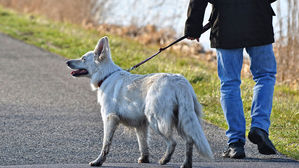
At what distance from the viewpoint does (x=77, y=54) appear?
1250 centimetres

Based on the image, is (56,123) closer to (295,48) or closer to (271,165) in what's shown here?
(271,165)

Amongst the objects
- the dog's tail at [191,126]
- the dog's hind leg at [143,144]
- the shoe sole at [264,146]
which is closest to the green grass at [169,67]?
the shoe sole at [264,146]

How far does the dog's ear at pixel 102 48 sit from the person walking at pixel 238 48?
852 millimetres

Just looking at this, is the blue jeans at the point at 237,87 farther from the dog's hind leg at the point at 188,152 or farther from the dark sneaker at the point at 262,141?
the dog's hind leg at the point at 188,152

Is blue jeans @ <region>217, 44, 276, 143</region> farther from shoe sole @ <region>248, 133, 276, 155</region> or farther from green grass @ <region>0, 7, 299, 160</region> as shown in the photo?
green grass @ <region>0, 7, 299, 160</region>

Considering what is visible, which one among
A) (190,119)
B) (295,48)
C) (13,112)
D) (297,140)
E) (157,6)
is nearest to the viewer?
(190,119)

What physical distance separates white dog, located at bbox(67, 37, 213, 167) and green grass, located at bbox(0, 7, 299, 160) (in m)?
1.46

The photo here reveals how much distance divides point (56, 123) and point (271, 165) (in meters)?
3.02

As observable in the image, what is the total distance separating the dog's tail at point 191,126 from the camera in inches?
199

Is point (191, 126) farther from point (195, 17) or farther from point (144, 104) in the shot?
point (195, 17)

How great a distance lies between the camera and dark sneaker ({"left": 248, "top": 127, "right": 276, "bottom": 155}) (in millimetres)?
5703

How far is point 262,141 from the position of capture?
18.8ft

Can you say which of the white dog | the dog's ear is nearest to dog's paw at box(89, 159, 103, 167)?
the white dog

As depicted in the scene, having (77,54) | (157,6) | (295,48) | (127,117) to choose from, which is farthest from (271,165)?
(157,6)
